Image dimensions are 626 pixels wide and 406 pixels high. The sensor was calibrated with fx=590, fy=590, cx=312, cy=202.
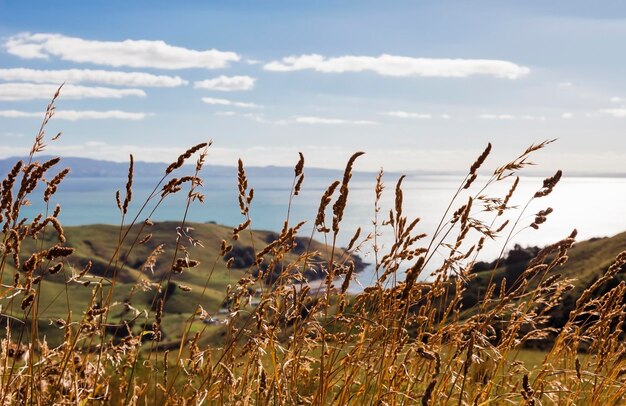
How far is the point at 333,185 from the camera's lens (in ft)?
8.84

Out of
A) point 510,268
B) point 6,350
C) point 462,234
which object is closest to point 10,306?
point 6,350

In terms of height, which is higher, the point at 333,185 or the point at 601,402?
the point at 333,185

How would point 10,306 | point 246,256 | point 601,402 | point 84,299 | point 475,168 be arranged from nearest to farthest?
point 475,168 < point 10,306 < point 601,402 < point 84,299 < point 246,256

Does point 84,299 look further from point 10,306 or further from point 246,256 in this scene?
point 10,306

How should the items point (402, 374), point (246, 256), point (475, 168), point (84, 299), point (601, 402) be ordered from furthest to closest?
point (246, 256) → point (84, 299) → point (601, 402) → point (402, 374) → point (475, 168)

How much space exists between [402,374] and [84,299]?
16072 cm

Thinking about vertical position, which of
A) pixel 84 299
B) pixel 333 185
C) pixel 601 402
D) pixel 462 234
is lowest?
pixel 84 299

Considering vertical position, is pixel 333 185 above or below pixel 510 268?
above

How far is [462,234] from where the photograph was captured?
312 cm

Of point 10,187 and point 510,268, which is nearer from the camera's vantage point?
point 10,187

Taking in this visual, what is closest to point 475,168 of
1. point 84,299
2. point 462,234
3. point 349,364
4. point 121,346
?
point 462,234

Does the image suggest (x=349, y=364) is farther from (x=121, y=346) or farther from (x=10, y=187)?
(x=10, y=187)

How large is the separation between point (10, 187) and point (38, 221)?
360 millimetres

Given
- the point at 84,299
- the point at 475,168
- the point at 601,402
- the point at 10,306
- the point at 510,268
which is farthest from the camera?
the point at 84,299
